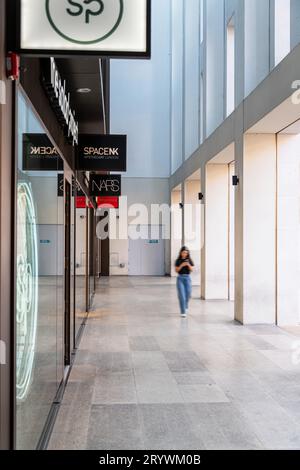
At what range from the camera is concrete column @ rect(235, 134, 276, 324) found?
1220 cm

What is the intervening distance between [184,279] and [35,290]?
360 inches

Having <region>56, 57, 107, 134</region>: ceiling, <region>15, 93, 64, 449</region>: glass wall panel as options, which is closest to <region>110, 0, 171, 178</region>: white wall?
<region>56, 57, 107, 134</region>: ceiling

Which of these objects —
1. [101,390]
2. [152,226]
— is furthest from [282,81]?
[152,226]

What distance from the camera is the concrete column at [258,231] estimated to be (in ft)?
40.0

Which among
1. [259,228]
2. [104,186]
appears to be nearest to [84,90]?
[259,228]

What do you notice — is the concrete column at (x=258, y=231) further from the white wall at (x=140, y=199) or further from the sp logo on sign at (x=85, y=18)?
the white wall at (x=140, y=199)

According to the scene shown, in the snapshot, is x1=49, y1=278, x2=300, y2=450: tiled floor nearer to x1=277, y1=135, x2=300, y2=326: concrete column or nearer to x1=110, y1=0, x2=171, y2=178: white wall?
x1=277, y1=135, x2=300, y2=326: concrete column

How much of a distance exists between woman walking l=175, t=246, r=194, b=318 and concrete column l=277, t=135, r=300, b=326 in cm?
225

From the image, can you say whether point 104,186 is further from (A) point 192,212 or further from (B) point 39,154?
(B) point 39,154

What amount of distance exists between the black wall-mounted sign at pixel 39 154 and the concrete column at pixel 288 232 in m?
7.46

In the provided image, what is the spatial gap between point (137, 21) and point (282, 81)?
22.3ft

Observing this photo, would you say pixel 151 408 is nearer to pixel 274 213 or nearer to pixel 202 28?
pixel 274 213

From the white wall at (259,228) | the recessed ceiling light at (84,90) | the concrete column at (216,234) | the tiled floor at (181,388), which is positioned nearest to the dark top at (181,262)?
the tiled floor at (181,388)

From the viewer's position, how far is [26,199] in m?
4.02
